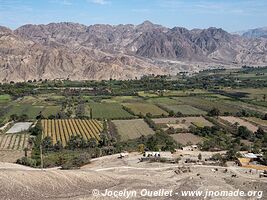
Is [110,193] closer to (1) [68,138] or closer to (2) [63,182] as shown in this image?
(2) [63,182]

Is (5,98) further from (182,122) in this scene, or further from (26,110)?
(182,122)

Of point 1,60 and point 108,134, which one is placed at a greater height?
point 1,60

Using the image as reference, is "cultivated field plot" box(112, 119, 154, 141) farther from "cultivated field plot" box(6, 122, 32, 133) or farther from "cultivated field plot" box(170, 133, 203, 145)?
"cultivated field plot" box(6, 122, 32, 133)

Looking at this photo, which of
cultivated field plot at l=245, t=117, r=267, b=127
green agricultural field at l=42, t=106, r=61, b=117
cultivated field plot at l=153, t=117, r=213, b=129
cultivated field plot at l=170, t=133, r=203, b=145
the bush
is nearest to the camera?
the bush

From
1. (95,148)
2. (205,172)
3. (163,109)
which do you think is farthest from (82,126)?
(205,172)

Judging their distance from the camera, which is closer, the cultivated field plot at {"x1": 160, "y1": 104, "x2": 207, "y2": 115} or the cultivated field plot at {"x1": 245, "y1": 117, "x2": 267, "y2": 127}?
the cultivated field plot at {"x1": 245, "y1": 117, "x2": 267, "y2": 127}

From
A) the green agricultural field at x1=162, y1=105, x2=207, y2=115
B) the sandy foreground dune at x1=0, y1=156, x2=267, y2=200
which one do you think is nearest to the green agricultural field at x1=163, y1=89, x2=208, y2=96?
the green agricultural field at x1=162, y1=105, x2=207, y2=115
